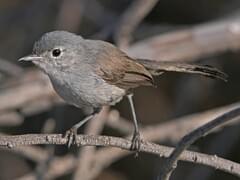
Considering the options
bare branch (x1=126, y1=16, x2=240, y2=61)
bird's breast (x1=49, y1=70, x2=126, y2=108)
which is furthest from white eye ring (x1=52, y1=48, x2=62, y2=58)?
bare branch (x1=126, y1=16, x2=240, y2=61)

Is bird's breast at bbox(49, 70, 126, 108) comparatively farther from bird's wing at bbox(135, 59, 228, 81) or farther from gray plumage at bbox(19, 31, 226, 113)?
bird's wing at bbox(135, 59, 228, 81)

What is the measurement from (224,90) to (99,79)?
2391 mm

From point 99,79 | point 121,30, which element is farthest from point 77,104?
point 121,30

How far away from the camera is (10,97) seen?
4.70 metres

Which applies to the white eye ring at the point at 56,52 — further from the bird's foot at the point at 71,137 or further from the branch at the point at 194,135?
the branch at the point at 194,135

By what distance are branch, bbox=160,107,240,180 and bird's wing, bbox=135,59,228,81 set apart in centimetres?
102

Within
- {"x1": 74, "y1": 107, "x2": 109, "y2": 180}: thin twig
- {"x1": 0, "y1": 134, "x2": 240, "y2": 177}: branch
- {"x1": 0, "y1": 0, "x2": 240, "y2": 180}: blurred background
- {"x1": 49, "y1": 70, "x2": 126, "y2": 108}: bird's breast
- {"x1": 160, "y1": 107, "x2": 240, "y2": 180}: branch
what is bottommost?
{"x1": 160, "y1": 107, "x2": 240, "y2": 180}: branch

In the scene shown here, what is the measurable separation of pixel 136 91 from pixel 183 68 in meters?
2.46

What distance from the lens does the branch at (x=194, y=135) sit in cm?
242

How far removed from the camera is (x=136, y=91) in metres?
6.21

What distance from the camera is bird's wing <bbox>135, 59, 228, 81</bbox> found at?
364cm

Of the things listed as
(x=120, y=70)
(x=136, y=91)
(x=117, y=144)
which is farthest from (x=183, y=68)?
(x=136, y=91)

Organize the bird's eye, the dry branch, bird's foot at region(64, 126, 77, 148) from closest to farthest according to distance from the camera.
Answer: bird's foot at region(64, 126, 77, 148) → the bird's eye → the dry branch

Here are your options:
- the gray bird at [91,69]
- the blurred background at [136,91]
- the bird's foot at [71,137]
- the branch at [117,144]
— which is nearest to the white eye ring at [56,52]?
the gray bird at [91,69]
